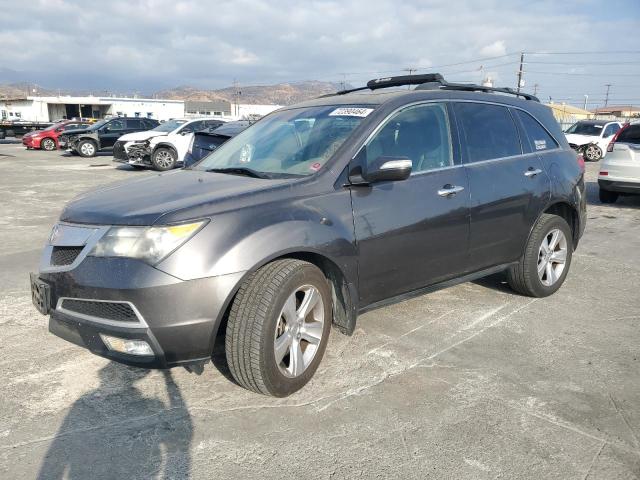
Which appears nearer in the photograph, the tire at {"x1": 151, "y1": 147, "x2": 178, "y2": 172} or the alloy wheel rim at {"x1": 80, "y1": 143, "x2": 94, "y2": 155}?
the tire at {"x1": 151, "y1": 147, "x2": 178, "y2": 172}

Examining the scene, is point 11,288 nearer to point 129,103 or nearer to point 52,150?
point 52,150

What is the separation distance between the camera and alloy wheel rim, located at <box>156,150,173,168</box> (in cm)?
1628

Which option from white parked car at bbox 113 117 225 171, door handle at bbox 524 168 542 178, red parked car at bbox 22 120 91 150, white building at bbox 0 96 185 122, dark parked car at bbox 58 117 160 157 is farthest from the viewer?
white building at bbox 0 96 185 122

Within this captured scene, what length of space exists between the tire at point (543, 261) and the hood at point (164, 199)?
249 centimetres

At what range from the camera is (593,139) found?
20.4 meters

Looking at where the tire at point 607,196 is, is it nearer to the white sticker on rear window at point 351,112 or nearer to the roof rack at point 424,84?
the roof rack at point 424,84

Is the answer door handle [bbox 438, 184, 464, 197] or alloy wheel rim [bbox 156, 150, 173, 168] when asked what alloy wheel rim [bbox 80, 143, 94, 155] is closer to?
alloy wheel rim [bbox 156, 150, 173, 168]

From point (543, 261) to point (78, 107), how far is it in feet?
254

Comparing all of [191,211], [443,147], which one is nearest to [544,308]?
[443,147]

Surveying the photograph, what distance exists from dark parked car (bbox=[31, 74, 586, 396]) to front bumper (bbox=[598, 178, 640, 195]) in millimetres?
6004

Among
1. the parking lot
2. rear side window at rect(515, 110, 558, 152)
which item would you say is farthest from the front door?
rear side window at rect(515, 110, 558, 152)

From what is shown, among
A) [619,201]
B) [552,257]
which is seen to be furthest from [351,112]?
[619,201]

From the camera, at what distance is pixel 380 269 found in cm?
350

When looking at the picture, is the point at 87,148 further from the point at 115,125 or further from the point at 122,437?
the point at 122,437
